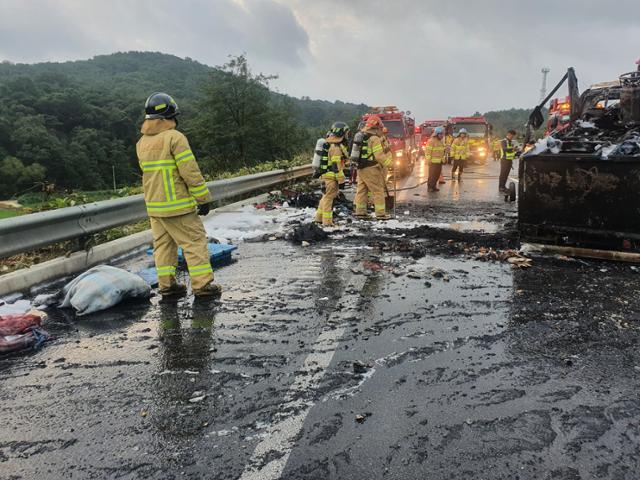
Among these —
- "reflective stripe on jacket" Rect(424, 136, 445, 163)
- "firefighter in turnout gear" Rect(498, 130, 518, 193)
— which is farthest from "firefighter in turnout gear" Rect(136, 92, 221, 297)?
"reflective stripe on jacket" Rect(424, 136, 445, 163)

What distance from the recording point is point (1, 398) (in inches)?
116

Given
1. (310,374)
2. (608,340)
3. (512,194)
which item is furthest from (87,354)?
(512,194)

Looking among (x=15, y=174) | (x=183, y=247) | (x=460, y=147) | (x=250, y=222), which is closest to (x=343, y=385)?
(x=183, y=247)

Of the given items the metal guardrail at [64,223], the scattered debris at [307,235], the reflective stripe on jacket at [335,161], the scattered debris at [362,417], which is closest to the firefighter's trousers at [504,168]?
the reflective stripe on jacket at [335,161]

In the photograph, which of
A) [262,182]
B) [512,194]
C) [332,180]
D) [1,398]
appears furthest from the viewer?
[262,182]

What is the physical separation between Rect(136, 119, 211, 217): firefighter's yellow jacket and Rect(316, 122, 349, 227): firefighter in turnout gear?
4.06m

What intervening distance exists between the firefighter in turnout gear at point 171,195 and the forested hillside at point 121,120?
127 inches

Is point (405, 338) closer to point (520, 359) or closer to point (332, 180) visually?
point (520, 359)

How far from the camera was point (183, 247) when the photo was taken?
482 centimetres

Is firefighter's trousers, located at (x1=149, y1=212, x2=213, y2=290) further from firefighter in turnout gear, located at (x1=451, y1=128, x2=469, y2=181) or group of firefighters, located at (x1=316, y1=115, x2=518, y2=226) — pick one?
firefighter in turnout gear, located at (x1=451, y1=128, x2=469, y2=181)

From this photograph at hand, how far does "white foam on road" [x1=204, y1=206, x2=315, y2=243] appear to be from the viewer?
7.75 m

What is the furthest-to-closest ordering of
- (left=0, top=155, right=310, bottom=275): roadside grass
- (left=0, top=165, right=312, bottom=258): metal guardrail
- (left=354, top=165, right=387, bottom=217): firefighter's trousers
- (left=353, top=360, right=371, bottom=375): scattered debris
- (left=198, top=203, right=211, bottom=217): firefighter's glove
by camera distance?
(left=354, top=165, right=387, bottom=217): firefighter's trousers, (left=0, top=155, right=310, bottom=275): roadside grass, (left=198, top=203, right=211, bottom=217): firefighter's glove, (left=0, top=165, right=312, bottom=258): metal guardrail, (left=353, top=360, right=371, bottom=375): scattered debris

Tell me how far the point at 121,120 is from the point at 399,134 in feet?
247

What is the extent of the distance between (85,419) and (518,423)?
2.35m
